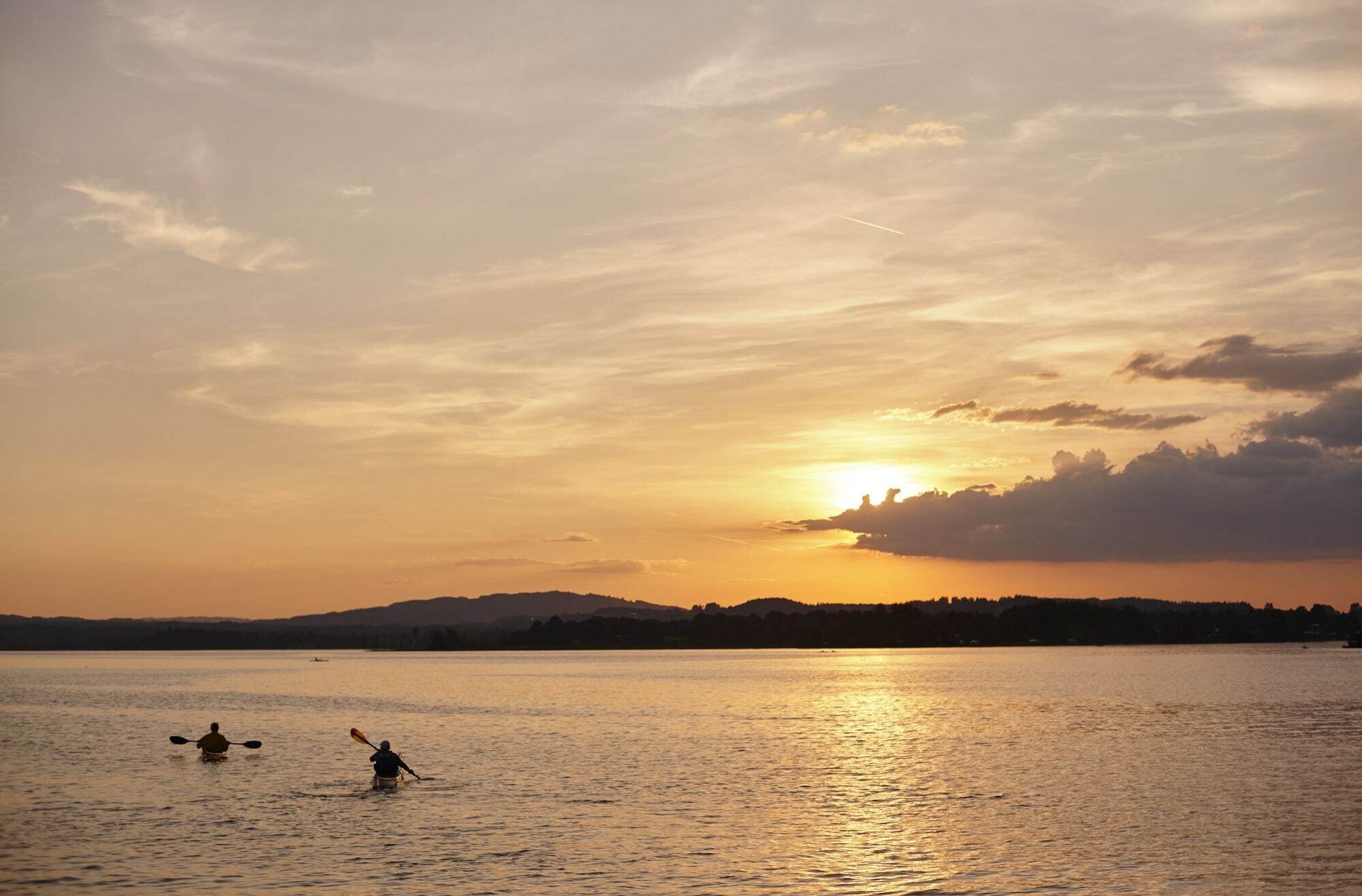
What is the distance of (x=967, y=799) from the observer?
51.4m

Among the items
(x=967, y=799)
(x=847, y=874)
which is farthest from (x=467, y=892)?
(x=967, y=799)

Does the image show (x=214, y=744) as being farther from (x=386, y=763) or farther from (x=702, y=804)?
(x=702, y=804)

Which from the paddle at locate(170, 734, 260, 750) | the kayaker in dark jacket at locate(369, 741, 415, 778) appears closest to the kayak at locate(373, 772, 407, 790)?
the kayaker in dark jacket at locate(369, 741, 415, 778)

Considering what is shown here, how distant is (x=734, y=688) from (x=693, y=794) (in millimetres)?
109079

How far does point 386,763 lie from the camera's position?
5541 centimetres

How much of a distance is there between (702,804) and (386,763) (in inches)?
604

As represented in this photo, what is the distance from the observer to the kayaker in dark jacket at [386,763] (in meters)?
55.3

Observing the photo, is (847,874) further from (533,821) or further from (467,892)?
(533,821)

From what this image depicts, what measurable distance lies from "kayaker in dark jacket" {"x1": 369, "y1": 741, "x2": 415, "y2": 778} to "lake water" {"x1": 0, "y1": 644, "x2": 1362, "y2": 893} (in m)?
1.08

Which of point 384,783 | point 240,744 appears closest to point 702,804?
point 384,783

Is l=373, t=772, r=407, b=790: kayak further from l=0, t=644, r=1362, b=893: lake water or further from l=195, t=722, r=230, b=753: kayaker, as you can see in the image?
l=195, t=722, r=230, b=753: kayaker

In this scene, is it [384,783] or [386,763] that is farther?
[386,763]

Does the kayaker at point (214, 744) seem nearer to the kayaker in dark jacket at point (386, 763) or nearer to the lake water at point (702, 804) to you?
the lake water at point (702, 804)

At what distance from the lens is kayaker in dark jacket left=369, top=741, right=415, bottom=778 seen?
2179 inches
